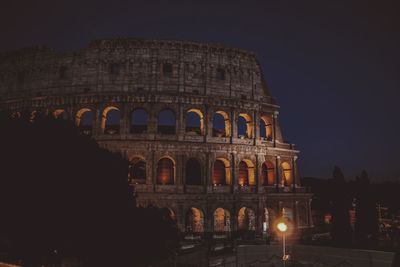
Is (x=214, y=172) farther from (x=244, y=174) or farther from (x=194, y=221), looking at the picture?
(x=194, y=221)

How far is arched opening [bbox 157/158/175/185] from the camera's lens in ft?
83.3

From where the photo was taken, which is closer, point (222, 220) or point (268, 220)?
point (222, 220)

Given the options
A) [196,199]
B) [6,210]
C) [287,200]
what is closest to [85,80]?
[196,199]

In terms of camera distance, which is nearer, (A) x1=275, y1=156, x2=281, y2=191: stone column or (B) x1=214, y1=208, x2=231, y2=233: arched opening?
(B) x1=214, y1=208, x2=231, y2=233: arched opening

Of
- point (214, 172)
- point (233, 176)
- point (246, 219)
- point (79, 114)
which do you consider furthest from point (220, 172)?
point (79, 114)

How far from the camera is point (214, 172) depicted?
26734mm

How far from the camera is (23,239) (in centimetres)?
1143

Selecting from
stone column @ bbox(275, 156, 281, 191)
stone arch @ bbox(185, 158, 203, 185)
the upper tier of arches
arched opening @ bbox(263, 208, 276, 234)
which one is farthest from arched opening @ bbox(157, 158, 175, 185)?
stone column @ bbox(275, 156, 281, 191)

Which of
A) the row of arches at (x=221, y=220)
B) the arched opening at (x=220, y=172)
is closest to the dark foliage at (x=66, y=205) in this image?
the row of arches at (x=221, y=220)

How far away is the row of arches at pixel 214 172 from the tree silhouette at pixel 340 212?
19.9 feet

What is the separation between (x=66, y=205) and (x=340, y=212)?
52.6 ft

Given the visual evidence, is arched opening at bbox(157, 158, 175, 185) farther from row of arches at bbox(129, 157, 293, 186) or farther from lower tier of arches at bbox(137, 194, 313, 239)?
lower tier of arches at bbox(137, 194, 313, 239)

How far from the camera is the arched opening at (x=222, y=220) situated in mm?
25294

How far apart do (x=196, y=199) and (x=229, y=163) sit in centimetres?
375
